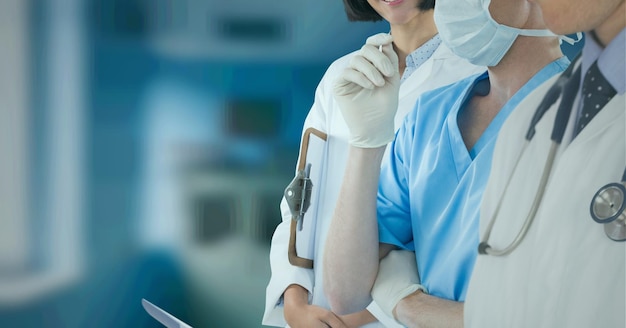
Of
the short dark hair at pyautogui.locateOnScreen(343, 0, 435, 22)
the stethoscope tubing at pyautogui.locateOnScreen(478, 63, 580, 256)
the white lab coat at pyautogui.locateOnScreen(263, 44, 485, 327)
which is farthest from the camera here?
the short dark hair at pyautogui.locateOnScreen(343, 0, 435, 22)

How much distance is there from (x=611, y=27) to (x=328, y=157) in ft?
2.68

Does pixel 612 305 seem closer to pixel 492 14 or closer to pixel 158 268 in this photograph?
pixel 492 14

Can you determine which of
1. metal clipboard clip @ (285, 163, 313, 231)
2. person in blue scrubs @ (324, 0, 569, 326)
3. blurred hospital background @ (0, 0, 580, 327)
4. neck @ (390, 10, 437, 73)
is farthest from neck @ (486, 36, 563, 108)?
metal clipboard clip @ (285, 163, 313, 231)

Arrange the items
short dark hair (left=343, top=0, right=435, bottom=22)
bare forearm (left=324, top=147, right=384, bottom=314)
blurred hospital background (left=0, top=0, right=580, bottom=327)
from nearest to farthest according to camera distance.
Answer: bare forearm (left=324, top=147, right=384, bottom=314) < short dark hair (left=343, top=0, right=435, bottom=22) < blurred hospital background (left=0, top=0, right=580, bottom=327)

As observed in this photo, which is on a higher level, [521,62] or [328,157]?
[521,62]

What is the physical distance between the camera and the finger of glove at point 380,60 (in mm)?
1434

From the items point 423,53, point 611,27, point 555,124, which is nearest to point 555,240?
point 555,124

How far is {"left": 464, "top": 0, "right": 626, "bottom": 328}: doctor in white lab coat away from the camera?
1078mm

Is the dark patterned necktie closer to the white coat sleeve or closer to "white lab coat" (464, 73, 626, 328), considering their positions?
"white lab coat" (464, 73, 626, 328)

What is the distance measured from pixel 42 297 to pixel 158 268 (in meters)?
0.45

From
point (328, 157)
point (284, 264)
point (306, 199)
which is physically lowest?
point (284, 264)

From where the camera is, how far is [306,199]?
6.15 ft

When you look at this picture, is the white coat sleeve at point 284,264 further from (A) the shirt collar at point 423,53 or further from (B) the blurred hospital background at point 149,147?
(A) the shirt collar at point 423,53

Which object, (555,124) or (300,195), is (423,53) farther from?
(555,124)
